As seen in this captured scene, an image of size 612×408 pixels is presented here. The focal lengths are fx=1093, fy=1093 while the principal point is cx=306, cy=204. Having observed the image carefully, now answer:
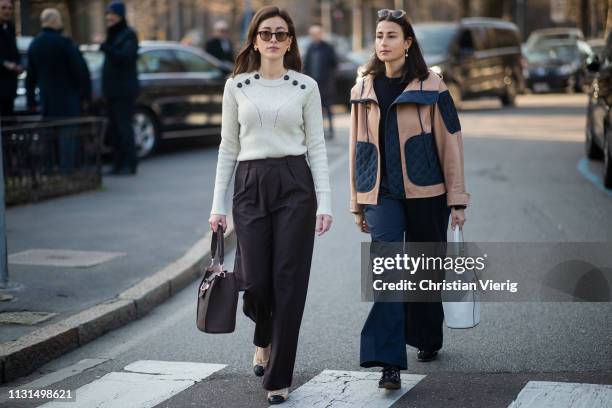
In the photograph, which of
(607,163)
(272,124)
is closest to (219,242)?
(272,124)

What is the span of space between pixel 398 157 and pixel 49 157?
24.3 feet

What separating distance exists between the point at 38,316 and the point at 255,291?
213cm

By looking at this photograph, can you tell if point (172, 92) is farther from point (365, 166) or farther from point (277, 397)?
point (277, 397)

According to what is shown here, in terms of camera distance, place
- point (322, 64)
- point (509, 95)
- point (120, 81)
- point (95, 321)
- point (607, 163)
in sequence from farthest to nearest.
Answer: point (509, 95) → point (322, 64) → point (120, 81) → point (607, 163) → point (95, 321)

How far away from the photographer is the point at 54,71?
43.7 feet

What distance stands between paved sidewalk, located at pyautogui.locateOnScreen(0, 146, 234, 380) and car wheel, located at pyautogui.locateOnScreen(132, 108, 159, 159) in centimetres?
192

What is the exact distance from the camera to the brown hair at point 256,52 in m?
5.14

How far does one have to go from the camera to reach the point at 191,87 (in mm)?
16812

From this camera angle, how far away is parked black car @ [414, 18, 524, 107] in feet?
78.6

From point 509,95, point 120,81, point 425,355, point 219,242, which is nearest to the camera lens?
point 219,242

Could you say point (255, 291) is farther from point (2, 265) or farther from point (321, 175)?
point (2, 265)

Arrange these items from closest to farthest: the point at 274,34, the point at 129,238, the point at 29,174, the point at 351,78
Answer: the point at 274,34, the point at 129,238, the point at 29,174, the point at 351,78

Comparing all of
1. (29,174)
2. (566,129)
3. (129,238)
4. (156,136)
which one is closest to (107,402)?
(129,238)

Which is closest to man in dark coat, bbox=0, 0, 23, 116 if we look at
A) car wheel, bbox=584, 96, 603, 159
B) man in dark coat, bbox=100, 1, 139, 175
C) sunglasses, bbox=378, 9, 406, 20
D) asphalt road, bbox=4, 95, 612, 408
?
man in dark coat, bbox=100, 1, 139, 175
